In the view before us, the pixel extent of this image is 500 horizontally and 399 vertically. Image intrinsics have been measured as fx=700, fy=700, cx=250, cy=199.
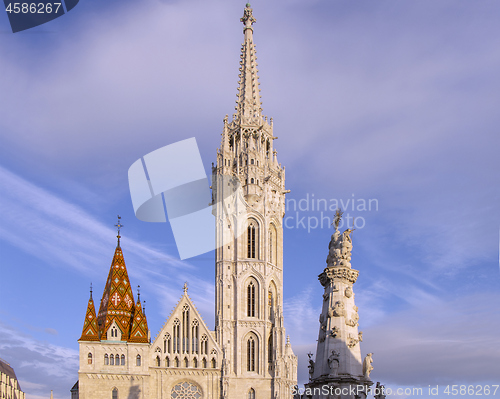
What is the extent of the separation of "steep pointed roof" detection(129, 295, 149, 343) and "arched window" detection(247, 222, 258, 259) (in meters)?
11.2

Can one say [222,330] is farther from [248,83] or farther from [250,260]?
[248,83]

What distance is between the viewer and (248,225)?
65.1 meters

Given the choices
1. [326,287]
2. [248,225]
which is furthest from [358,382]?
[248,225]

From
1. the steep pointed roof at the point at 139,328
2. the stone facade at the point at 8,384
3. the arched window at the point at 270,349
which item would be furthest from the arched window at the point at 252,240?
the stone facade at the point at 8,384

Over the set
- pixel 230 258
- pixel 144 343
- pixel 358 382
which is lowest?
pixel 358 382

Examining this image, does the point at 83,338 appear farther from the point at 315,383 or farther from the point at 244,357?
the point at 315,383

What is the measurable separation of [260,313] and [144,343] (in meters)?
10.6

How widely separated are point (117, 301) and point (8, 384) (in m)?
38.7

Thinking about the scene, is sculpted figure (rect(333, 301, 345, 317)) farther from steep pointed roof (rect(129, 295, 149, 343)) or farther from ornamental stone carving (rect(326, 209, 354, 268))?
steep pointed roof (rect(129, 295, 149, 343))

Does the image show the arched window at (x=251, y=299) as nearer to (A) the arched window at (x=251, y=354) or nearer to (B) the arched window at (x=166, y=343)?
(A) the arched window at (x=251, y=354)

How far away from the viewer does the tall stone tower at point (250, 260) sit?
6059 centimetres

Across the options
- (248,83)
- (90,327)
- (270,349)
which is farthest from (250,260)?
(248,83)

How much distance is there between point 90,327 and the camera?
58.4 m

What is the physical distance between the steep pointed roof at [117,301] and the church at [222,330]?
87mm
